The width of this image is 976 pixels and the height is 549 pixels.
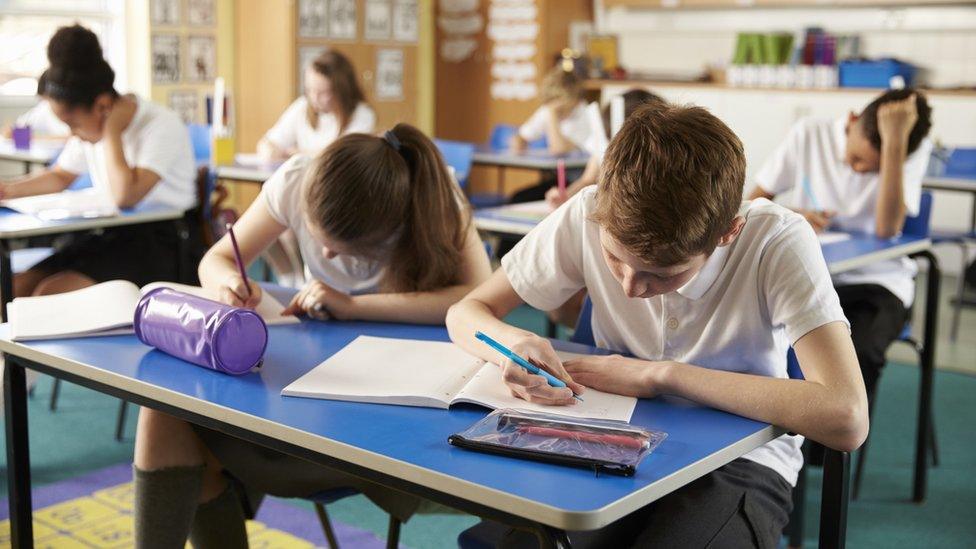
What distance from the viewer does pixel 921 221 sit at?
119 inches

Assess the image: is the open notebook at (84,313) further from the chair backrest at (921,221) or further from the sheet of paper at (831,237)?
the chair backrest at (921,221)

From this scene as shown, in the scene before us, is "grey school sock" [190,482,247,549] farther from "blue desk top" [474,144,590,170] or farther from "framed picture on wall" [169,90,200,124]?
"framed picture on wall" [169,90,200,124]

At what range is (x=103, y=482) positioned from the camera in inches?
114

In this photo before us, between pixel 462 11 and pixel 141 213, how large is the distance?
5.16 m

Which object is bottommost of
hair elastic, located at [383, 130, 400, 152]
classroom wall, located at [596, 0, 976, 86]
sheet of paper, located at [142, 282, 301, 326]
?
sheet of paper, located at [142, 282, 301, 326]

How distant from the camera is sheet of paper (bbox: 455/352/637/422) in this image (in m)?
1.36

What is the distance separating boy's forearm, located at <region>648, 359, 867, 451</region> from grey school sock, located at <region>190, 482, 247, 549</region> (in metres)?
0.80

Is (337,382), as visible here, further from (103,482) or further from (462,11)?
(462,11)

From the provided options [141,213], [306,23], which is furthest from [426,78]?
[141,213]

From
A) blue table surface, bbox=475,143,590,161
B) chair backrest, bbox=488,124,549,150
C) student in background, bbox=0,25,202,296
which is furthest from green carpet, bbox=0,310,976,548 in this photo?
chair backrest, bbox=488,124,549,150

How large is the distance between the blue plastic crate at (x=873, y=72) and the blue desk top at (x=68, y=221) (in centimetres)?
453

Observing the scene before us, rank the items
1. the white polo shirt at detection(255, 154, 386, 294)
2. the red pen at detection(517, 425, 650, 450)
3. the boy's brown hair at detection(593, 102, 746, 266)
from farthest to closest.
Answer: the white polo shirt at detection(255, 154, 386, 294) < the boy's brown hair at detection(593, 102, 746, 266) < the red pen at detection(517, 425, 650, 450)

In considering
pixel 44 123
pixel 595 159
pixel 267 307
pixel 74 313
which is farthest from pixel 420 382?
pixel 44 123

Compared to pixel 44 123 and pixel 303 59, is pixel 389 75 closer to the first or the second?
pixel 303 59
